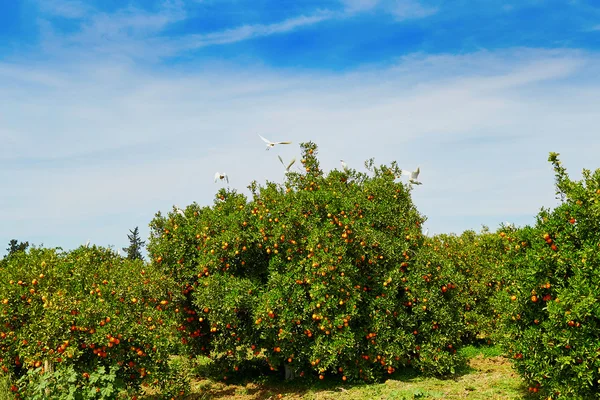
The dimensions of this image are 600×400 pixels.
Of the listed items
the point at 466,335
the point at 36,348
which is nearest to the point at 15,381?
the point at 36,348

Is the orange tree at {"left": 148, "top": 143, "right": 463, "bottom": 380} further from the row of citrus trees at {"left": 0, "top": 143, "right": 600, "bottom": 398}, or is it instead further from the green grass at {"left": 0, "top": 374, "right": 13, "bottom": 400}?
the green grass at {"left": 0, "top": 374, "right": 13, "bottom": 400}

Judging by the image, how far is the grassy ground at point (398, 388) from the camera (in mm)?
13797

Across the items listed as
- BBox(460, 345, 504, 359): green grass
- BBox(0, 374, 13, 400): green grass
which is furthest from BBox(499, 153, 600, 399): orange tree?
BBox(0, 374, 13, 400): green grass

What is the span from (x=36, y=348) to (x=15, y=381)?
1.99 metres

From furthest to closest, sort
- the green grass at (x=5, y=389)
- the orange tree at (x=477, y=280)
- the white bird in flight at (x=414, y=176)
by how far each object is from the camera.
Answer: the orange tree at (x=477, y=280) < the white bird in flight at (x=414, y=176) < the green grass at (x=5, y=389)

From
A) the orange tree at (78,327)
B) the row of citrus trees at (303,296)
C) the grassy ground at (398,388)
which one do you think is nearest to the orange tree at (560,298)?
the row of citrus trees at (303,296)

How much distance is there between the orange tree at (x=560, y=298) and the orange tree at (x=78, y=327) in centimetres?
861

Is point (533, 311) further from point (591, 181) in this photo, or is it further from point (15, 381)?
point (15, 381)

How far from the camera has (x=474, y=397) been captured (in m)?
13.6

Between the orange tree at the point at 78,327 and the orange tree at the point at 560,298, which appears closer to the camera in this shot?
the orange tree at the point at 560,298

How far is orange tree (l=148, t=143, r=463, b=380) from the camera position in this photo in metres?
14.2

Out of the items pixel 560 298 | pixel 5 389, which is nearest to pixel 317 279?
pixel 560 298

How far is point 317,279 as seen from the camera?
46.0 ft

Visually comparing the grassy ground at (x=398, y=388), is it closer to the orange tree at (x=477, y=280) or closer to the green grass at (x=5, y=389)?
the orange tree at (x=477, y=280)
